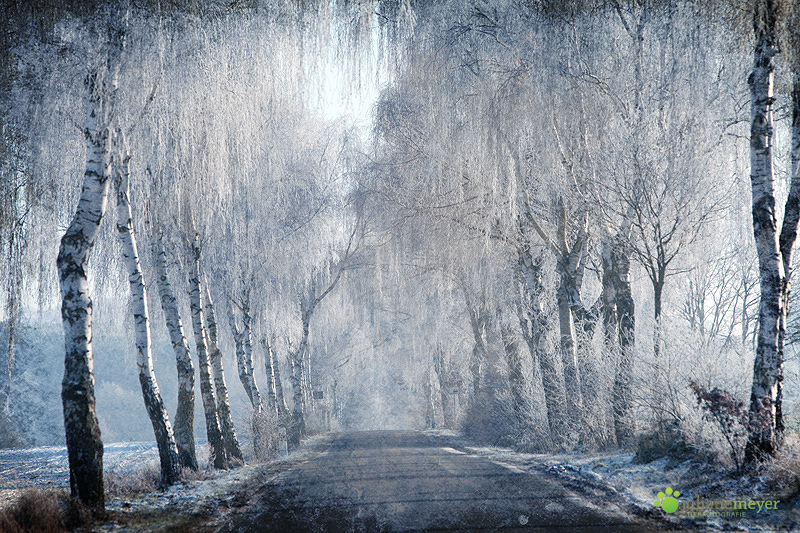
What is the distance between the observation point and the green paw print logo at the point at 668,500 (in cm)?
541

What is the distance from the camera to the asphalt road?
503 cm

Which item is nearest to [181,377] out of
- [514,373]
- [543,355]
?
[543,355]

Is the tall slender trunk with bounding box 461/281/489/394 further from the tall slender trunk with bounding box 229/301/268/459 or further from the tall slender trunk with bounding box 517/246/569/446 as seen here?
the tall slender trunk with bounding box 229/301/268/459

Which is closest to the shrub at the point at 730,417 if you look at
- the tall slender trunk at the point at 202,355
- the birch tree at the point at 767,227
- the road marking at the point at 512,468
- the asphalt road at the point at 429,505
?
the birch tree at the point at 767,227

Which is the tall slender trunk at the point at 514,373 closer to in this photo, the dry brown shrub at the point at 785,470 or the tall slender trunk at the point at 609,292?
the tall slender trunk at the point at 609,292

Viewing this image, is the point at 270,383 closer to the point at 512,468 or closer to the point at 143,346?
the point at 143,346

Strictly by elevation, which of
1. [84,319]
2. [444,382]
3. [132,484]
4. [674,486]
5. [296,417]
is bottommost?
[296,417]

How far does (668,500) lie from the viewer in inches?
226

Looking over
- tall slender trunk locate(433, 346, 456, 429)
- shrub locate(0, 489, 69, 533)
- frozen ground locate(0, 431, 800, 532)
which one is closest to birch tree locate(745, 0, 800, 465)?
frozen ground locate(0, 431, 800, 532)

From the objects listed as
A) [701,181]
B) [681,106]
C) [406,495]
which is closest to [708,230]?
[701,181]

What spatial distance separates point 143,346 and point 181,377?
6.92 feet

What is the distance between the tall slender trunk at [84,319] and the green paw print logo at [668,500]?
5655 mm

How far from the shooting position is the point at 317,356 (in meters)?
37.8

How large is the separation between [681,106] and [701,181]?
1.32 metres
